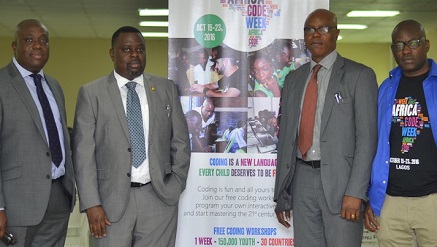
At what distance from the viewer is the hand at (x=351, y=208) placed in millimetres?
3082

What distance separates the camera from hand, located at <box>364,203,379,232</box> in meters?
3.10

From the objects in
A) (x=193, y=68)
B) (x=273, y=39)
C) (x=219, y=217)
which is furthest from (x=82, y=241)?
(x=273, y=39)

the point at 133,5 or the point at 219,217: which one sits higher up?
the point at 133,5

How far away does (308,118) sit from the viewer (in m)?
3.28

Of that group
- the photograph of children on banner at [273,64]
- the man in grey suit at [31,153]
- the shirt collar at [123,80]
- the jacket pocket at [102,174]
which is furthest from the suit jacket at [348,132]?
the man in grey suit at [31,153]

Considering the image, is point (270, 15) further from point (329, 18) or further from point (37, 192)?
point (37, 192)

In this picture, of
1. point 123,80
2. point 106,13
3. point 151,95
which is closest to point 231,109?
point 151,95

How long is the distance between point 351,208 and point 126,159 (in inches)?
48.6

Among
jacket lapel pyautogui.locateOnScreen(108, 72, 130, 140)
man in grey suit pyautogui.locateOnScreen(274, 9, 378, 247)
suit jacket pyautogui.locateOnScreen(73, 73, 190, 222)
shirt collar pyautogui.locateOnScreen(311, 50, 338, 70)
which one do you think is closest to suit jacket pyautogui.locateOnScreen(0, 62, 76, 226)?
suit jacket pyautogui.locateOnScreen(73, 73, 190, 222)

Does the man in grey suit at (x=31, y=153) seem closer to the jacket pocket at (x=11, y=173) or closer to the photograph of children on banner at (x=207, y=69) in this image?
the jacket pocket at (x=11, y=173)

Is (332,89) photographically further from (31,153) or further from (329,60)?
(31,153)

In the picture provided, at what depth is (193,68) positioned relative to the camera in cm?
403

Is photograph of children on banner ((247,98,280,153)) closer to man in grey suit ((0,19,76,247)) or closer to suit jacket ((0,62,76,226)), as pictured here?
man in grey suit ((0,19,76,247))

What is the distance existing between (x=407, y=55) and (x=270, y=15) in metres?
1.31
